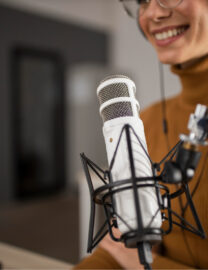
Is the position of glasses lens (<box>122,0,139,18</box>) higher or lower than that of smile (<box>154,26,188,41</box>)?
higher

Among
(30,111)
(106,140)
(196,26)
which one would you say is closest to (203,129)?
(106,140)

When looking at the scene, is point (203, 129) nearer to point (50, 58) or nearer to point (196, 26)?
point (196, 26)

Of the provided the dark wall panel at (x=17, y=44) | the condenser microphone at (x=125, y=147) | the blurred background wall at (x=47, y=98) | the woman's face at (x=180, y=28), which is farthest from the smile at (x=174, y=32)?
the dark wall panel at (x=17, y=44)

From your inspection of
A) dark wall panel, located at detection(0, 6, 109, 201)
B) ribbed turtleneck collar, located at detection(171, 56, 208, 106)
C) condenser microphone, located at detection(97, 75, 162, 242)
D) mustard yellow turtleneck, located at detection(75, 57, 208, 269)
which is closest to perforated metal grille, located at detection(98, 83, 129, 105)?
condenser microphone, located at detection(97, 75, 162, 242)

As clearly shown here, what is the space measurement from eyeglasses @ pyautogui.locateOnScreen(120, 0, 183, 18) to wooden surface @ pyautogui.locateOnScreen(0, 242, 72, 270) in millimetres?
512

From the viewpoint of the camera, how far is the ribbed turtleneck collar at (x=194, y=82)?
0.63m

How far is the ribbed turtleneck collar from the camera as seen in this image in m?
0.63

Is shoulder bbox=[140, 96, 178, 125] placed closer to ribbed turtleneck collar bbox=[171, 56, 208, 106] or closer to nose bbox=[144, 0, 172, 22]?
ribbed turtleneck collar bbox=[171, 56, 208, 106]

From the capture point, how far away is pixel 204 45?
55 centimetres

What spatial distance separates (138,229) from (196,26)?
0.98 ft

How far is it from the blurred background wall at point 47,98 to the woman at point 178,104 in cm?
317

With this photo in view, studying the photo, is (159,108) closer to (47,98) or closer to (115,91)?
(115,91)

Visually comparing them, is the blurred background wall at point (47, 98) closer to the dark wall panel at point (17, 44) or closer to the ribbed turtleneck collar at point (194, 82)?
the dark wall panel at point (17, 44)

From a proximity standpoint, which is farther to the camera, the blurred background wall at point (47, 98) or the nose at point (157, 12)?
the blurred background wall at point (47, 98)
